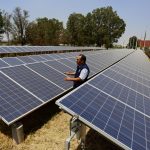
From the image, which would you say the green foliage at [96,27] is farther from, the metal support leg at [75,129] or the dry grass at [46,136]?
the metal support leg at [75,129]

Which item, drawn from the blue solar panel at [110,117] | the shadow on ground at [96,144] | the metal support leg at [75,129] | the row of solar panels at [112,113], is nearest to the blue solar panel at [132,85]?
the row of solar panels at [112,113]

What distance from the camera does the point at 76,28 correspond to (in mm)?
88688

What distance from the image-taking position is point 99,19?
92.6 metres

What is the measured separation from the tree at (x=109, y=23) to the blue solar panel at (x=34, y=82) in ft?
271

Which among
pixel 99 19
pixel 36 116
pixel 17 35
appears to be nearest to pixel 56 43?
pixel 17 35

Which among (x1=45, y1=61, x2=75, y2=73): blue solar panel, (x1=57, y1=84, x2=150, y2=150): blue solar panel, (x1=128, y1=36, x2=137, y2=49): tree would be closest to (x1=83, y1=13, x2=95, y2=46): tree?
(x1=128, y1=36, x2=137, y2=49): tree

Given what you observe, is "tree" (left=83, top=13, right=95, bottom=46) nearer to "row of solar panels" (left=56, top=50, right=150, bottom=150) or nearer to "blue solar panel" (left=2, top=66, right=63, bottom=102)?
"blue solar panel" (left=2, top=66, right=63, bottom=102)

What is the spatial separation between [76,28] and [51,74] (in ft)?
266

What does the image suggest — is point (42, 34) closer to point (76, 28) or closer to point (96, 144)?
point (76, 28)

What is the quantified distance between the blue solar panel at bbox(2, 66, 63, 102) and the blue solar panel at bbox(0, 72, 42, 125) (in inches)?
14.9

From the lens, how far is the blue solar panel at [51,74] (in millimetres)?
9609

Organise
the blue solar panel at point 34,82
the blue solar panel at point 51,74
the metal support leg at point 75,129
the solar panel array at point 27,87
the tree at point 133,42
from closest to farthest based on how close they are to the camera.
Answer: the metal support leg at point 75,129 < the solar panel array at point 27,87 < the blue solar panel at point 34,82 < the blue solar panel at point 51,74 < the tree at point 133,42

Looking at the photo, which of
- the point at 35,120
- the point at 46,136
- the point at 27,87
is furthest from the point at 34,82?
the point at 46,136

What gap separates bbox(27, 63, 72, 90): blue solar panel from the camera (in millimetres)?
9609
